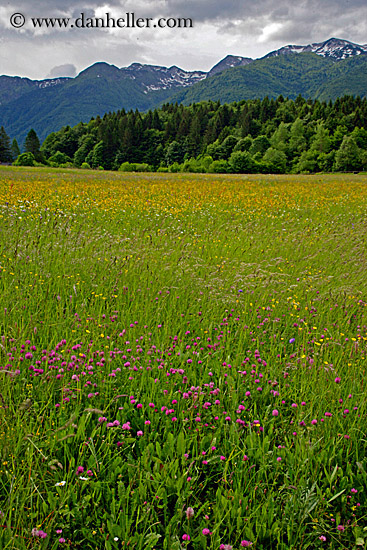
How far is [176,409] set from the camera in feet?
8.67

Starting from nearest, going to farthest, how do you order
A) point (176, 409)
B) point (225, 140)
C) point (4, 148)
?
point (176, 409) → point (4, 148) → point (225, 140)

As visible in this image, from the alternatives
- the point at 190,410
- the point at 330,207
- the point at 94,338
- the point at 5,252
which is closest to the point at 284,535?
the point at 190,410

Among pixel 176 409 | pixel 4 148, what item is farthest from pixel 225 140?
pixel 176 409

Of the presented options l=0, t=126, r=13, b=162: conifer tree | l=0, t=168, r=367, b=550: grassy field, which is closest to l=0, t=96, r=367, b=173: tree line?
l=0, t=126, r=13, b=162: conifer tree

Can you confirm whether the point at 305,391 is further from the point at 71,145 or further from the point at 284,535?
the point at 71,145

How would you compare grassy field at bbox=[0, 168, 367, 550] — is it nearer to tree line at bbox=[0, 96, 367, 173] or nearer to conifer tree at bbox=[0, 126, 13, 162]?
tree line at bbox=[0, 96, 367, 173]

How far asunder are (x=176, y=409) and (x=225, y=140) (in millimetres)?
111668

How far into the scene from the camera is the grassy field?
1.89m

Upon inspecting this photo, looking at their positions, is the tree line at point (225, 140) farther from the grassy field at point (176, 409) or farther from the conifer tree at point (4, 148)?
the grassy field at point (176, 409)

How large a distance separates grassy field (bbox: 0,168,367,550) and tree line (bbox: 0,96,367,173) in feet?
264

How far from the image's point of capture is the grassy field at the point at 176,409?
189cm

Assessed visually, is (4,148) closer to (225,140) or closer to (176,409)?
(225,140)

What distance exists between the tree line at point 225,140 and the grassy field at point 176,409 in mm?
80418

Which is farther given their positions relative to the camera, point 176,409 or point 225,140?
point 225,140
